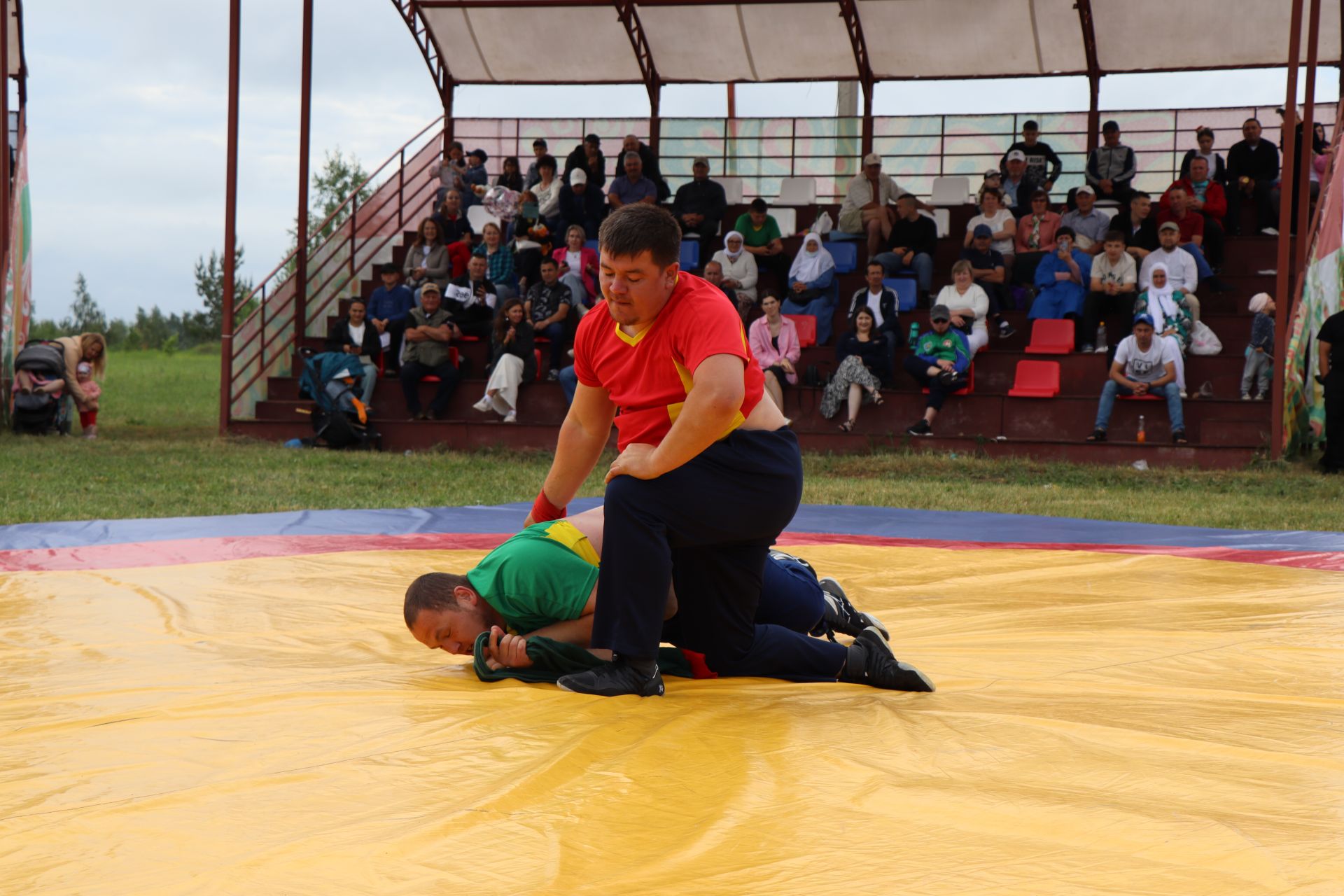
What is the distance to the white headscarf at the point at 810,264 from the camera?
11133mm

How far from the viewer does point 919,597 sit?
4145 millimetres

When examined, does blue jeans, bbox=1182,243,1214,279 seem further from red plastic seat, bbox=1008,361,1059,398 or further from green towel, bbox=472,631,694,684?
green towel, bbox=472,631,694,684

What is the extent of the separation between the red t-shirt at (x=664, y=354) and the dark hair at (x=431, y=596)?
540 mm

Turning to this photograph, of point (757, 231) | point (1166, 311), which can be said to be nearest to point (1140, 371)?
point (1166, 311)

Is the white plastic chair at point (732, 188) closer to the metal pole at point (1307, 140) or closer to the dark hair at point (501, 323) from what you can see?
the dark hair at point (501, 323)

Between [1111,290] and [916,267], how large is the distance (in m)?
1.77

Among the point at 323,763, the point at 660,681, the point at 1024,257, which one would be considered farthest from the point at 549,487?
the point at 1024,257

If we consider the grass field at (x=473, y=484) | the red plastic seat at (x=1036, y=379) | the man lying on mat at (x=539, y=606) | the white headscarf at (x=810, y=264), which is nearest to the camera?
the man lying on mat at (x=539, y=606)

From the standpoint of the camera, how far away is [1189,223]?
36.3ft

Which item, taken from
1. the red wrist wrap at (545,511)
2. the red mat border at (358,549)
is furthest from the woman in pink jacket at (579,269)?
the red wrist wrap at (545,511)

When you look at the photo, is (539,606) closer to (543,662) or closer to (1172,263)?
(543,662)

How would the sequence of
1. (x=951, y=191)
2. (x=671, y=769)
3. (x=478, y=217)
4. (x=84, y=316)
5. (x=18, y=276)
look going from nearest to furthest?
(x=671, y=769) < (x=18, y=276) < (x=951, y=191) < (x=478, y=217) < (x=84, y=316)

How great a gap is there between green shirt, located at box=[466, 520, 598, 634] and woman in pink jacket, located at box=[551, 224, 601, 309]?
332 inches

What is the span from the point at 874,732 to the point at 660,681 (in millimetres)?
530
